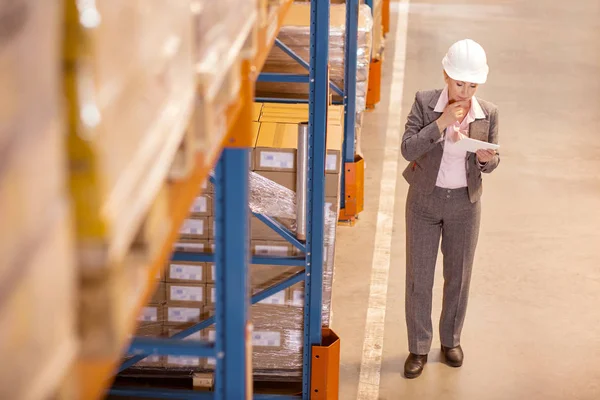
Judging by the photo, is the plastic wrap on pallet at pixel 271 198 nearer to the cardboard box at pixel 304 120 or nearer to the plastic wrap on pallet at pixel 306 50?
the cardboard box at pixel 304 120

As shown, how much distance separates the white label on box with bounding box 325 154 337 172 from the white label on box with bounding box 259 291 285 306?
2.91 ft

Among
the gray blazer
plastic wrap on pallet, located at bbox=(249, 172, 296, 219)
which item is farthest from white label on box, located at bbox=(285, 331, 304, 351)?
the gray blazer

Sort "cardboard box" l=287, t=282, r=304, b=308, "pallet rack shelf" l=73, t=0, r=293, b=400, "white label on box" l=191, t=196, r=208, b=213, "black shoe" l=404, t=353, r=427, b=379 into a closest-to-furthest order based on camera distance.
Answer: "pallet rack shelf" l=73, t=0, r=293, b=400
"white label on box" l=191, t=196, r=208, b=213
"cardboard box" l=287, t=282, r=304, b=308
"black shoe" l=404, t=353, r=427, b=379

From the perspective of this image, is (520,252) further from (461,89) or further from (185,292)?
(185,292)

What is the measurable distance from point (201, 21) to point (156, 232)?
480 mm

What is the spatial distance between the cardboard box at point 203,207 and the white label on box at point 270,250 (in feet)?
1.38

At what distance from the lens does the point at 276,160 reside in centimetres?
552

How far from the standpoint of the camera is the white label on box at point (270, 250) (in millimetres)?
5527

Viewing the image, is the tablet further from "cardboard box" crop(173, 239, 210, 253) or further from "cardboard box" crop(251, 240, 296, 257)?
"cardboard box" crop(173, 239, 210, 253)

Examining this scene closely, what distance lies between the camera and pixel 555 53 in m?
15.0

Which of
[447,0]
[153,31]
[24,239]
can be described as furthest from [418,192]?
[447,0]

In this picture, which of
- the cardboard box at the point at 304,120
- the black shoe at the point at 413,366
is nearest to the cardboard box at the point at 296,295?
the cardboard box at the point at 304,120

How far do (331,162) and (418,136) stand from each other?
0.60 meters

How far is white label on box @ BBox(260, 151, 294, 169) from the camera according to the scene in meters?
5.49
